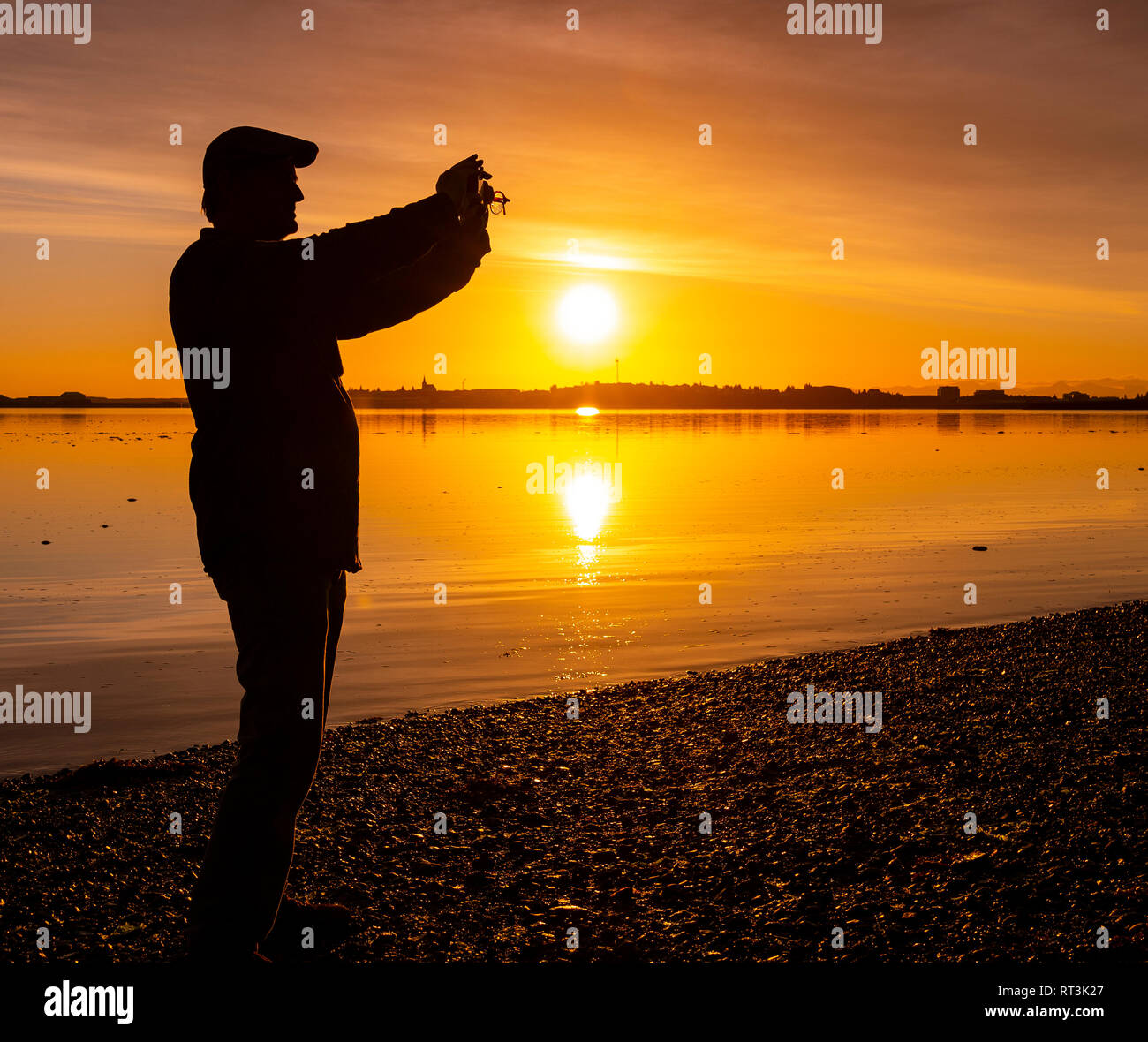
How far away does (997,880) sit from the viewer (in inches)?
208

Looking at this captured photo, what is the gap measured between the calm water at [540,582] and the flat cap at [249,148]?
699cm

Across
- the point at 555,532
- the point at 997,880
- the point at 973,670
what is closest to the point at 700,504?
the point at 555,532

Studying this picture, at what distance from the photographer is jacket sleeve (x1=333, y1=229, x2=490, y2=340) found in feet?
13.3

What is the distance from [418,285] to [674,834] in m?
3.89

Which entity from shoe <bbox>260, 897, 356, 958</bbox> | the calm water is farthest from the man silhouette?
the calm water

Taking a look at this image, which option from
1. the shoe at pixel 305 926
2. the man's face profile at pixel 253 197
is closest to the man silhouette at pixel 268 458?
the man's face profile at pixel 253 197

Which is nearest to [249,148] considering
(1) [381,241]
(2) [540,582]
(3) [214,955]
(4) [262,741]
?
(1) [381,241]

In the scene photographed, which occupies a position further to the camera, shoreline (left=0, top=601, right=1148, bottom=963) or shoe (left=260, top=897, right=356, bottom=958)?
shoreline (left=0, top=601, right=1148, bottom=963)

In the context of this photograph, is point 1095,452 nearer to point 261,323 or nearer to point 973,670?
point 973,670

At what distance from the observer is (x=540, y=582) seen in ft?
63.3

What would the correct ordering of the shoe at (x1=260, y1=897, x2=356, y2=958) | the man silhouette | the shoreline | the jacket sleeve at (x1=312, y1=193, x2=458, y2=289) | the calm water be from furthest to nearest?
1. the calm water
2. the shoreline
3. the shoe at (x1=260, y1=897, x2=356, y2=958)
4. the man silhouette
5. the jacket sleeve at (x1=312, y1=193, x2=458, y2=289)

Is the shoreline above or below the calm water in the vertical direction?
below

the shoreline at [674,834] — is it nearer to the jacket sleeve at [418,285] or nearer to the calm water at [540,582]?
the calm water at [540,582]

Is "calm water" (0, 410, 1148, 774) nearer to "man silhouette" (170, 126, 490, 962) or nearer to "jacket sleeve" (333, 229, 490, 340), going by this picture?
"man silhouette" (170, 126, 490, 962)
